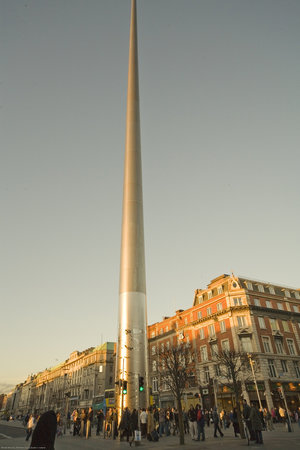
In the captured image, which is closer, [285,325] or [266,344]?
[266,344]

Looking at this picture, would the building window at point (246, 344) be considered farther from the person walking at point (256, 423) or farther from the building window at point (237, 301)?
the person walking at point (256, 423)

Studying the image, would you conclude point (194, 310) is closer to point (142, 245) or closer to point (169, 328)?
point (169, 328)

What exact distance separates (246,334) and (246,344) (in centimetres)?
149

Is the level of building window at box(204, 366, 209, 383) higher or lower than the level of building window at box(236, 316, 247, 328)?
lower

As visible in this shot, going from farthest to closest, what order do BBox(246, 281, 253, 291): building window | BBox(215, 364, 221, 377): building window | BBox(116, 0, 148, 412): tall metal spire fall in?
BBox(246, 281, 253, 291): building window → BBox(215, 364, 221, 377): building window → BBox(116, 0, 148, 412): tall metal spire

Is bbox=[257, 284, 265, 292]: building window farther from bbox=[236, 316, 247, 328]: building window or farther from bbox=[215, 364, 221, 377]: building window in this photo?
bbox=[215, 364, 221, 377]: building window

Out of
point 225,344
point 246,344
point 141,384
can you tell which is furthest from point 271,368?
point 141,384

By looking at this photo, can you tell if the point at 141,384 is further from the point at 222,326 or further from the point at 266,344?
the point at 266,344

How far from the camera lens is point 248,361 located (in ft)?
146

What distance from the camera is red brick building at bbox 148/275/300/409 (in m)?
44.8

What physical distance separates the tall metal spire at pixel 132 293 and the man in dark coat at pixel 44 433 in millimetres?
14559

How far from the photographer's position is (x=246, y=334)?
47125mm

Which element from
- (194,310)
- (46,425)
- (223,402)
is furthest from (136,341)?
(194,310)

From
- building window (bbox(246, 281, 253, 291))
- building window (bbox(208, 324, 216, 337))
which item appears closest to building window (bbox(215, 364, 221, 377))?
building window (bbox(208, 324, 216, 337))
